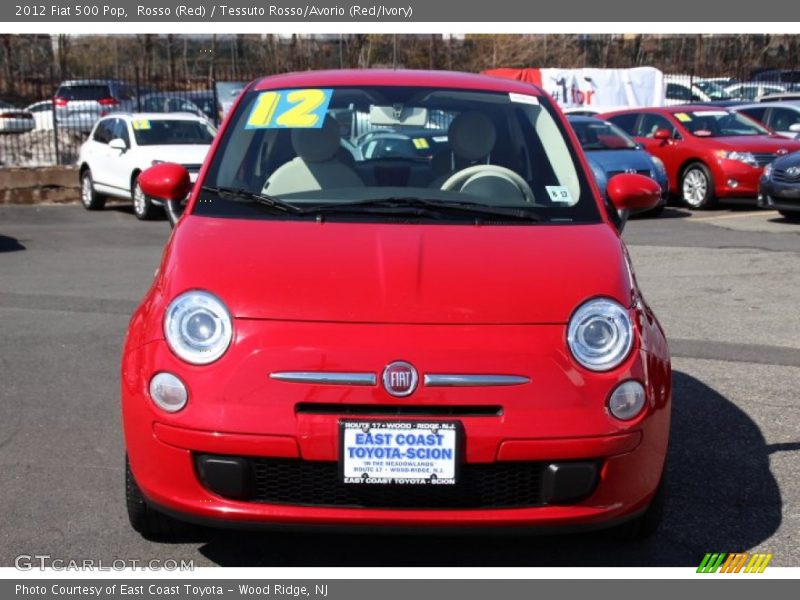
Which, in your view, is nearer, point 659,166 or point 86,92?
point 659,166

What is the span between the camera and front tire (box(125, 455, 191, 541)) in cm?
393

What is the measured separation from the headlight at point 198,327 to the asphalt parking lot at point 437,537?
818mm

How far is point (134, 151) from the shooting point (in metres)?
16.4

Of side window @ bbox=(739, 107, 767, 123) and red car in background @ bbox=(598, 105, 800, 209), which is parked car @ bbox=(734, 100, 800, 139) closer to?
side window @ bbox=(739, 107, 767, 123)

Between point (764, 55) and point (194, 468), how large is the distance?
34318 millimetres

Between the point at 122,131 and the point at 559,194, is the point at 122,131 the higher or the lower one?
the lower one

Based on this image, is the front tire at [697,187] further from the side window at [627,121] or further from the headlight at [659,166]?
the side window at [627,121]

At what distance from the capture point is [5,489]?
462 cm

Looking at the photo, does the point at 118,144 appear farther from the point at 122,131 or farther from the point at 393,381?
the point at 393,381

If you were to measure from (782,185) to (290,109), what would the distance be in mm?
11065

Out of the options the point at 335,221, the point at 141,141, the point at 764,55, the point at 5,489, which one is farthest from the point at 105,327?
the point at 764,55

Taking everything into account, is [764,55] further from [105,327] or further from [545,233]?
[545,233]

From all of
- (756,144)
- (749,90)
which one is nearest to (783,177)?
(756,144)

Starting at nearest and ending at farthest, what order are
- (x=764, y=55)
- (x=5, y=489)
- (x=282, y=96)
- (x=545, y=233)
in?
(x=545, y=233)
(x=5, y=489)
(x=282, y=96)
(x=764, y=55)
